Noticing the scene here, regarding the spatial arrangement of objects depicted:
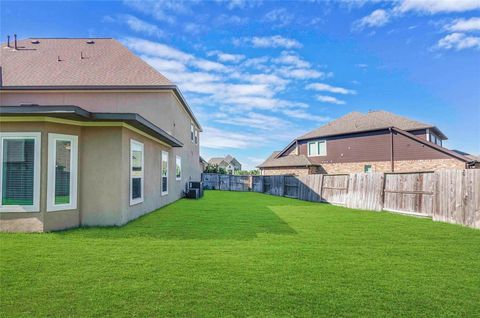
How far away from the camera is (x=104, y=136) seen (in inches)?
292

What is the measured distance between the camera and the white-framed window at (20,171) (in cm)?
657

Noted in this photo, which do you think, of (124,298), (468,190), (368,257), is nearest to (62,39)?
(124,298)

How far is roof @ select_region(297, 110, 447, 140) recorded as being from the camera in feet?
80.1

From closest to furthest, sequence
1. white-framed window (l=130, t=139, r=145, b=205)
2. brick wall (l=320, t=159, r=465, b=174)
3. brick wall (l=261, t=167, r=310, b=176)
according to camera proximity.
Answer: white-framed window (l=130, t=139, r=145, b=205) → brick wall (l=320, t=159, r=465, b=174) → brick wall (l=261, t=167, r=310, b=176)

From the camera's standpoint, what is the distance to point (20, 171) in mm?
6625

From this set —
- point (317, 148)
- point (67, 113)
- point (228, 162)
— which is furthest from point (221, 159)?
point (67, 113)

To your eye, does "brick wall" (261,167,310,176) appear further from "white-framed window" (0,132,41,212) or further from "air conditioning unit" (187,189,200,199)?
"white-framed window" (0,132,41,212)

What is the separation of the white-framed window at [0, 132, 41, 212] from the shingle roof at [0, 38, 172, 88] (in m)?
6.56

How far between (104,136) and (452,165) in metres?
23.5

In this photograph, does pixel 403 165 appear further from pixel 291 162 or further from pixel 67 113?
pixel 67 113

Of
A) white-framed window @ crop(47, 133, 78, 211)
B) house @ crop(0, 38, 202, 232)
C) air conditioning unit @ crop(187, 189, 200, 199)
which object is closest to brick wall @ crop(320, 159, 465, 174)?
air conditioning unit @ crop(187, 189, 200, 199)

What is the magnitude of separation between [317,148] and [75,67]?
22444 millimetres

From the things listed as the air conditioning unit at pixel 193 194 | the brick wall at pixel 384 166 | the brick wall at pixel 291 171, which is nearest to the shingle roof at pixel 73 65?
the air conditioning unit at pixel 193 194

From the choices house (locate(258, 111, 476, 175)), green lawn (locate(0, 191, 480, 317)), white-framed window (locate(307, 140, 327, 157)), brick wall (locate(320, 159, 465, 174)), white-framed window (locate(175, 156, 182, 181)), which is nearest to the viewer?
green lawn (locate(0, 191, 480, 317))
